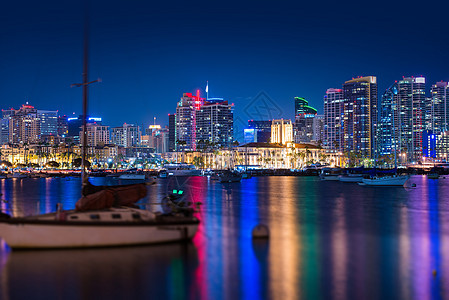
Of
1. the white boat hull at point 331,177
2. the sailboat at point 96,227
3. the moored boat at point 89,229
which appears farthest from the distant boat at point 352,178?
the moored boat at point 89,229

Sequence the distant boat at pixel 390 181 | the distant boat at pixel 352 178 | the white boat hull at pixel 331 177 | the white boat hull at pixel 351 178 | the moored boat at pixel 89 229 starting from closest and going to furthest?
the moored boat at pixel 89 229
the distant boat at pixel 390 181
the white boat hull at pixel 351 178
the distant boat at pixel 352 178
the white boat hull at pixel 331 177

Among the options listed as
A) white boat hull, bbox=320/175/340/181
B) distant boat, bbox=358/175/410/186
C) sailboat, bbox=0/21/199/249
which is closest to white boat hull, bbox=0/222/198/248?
sailboat, bbox=0/21/199/249

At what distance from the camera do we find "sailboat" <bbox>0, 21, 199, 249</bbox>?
85.1 feet

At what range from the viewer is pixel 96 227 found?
26594 millimetres

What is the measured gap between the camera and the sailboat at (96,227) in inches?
1021

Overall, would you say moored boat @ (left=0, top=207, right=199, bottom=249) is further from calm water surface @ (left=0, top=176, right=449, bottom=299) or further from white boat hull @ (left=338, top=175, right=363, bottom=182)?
white boat hull @ (left=338, top=175, right=363, bottom=182)

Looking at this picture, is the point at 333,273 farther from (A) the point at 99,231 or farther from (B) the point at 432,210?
(B) the point at 432,210

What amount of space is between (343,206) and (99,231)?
42976mm

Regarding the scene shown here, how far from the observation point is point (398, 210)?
187ft

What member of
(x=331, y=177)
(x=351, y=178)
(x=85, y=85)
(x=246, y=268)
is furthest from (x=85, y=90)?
(x=331, y=177)

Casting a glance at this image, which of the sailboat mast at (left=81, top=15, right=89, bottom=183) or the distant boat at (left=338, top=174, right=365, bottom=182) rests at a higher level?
the sailboat mast at (left=81, top=15, right=89, bottom=183)

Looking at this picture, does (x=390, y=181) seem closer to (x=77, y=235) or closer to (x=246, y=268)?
(x=246, y=268)

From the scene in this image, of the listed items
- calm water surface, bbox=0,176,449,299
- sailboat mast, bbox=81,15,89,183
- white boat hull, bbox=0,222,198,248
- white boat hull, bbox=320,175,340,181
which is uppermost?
sailboat mast, bbox=81,15,89,183

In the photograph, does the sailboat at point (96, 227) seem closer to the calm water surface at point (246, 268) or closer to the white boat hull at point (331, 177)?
the calm water surface at point (246, 268)
